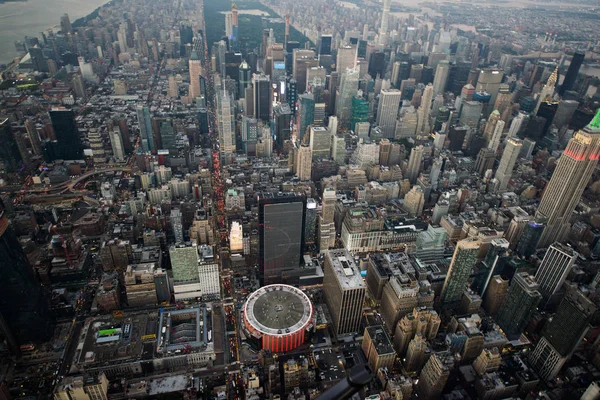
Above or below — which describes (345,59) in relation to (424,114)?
above

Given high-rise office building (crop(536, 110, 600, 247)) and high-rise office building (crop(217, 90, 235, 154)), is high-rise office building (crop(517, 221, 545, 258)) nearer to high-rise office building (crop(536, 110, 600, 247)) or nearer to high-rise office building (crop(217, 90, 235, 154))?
high-rise office building (crop(536, 110, 600, 247))

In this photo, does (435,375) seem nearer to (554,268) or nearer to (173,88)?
(554,268)

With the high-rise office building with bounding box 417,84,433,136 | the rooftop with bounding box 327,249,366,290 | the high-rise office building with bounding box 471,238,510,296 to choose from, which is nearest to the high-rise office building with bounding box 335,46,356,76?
the high-rise office building with bounding box 417,84,433,136

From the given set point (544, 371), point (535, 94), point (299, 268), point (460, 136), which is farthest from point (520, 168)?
point (299, 268)

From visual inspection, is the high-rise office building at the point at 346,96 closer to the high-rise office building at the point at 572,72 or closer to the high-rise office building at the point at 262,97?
the high-rise office building at the point at 262,97

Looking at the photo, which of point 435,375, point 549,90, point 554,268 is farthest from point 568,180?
point 549,90

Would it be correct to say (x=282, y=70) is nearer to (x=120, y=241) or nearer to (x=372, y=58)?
(x=372, y=58)
